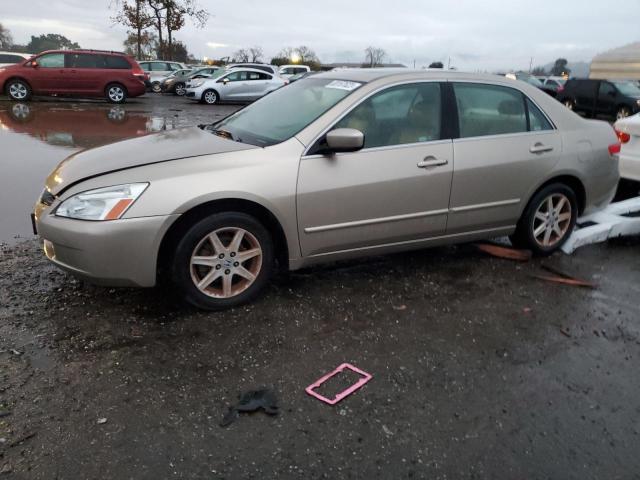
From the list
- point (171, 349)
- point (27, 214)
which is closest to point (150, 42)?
point (27, 214)

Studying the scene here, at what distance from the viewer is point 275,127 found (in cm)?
410

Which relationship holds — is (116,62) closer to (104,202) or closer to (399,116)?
(399,116)

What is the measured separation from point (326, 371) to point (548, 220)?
9.28 feet

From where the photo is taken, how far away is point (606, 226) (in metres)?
5.23

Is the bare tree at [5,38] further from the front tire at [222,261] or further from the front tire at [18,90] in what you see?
the front tire at [222,261]

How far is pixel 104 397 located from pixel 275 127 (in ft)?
7.33

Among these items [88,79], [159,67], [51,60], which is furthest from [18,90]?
[159,67]

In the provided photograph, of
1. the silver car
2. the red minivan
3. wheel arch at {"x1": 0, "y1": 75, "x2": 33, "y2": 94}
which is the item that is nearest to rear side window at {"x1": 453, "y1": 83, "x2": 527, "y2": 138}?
the silver car

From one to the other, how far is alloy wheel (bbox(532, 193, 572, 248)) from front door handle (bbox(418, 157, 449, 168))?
3.86ft

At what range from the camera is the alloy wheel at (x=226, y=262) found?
355cm

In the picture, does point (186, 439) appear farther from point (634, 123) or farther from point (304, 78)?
point (634, 123)

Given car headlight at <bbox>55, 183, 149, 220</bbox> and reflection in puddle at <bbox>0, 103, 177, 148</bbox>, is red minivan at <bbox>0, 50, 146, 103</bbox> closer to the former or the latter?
reflection in puddle at <bbox>0, 103, 177, 148</bbox>

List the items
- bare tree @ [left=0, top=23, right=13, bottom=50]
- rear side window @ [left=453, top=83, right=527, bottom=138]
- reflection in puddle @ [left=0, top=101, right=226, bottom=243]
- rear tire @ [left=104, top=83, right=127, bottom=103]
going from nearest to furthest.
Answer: rear side window @ [left=453, top=83, right=527, bottom=138]
reflection in puddle @ [left=0, top=101, right=226, bottom=243]
rear tire @ [left=104, top=83, right=127, bottom=103]
bare tree @ [left=0, top=23, right=13, bottom=50]

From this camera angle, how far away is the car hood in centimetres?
356
